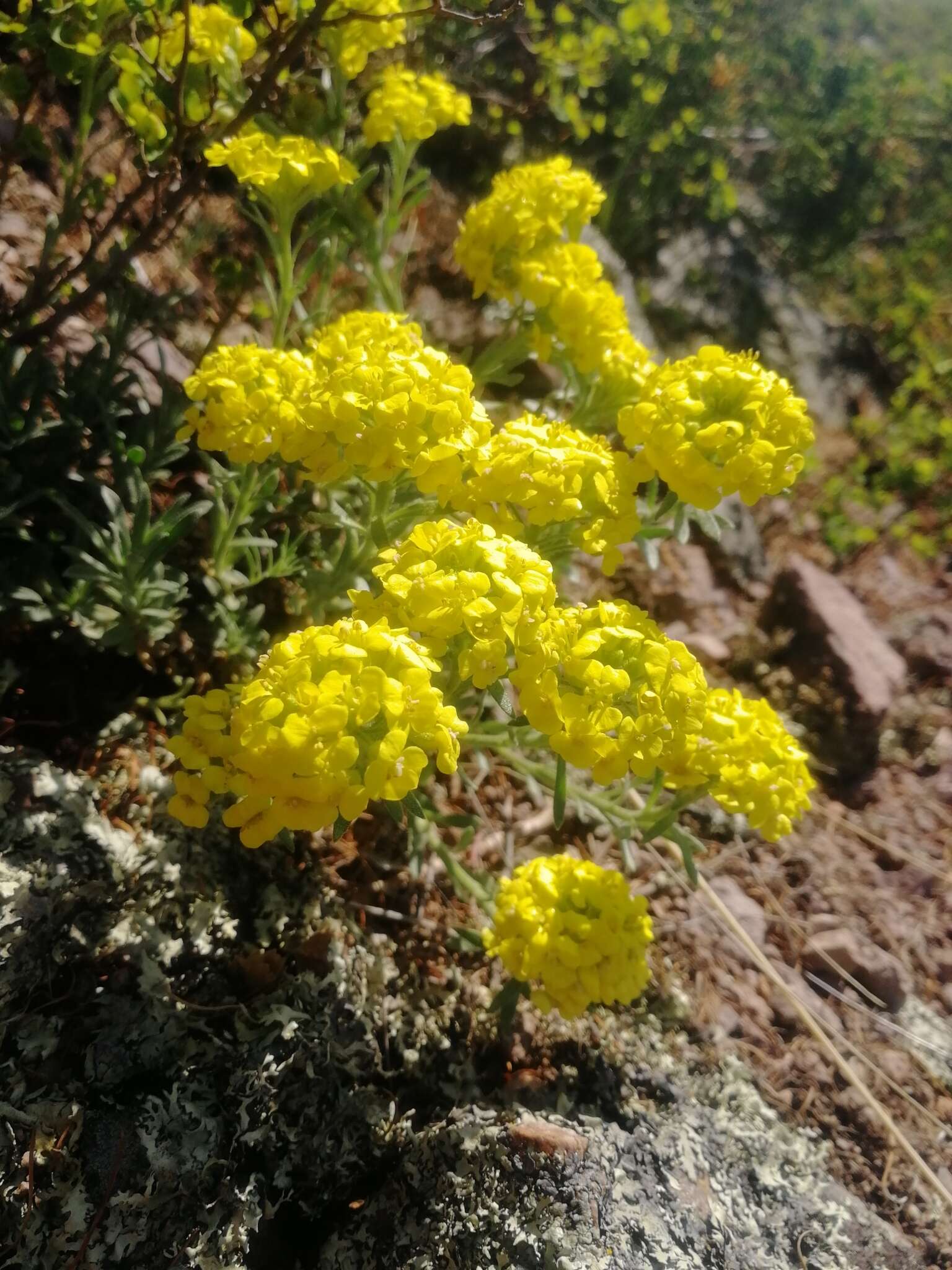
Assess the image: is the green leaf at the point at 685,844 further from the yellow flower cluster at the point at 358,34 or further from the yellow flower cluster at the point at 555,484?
the yellow flower cluster at the point at 358,34

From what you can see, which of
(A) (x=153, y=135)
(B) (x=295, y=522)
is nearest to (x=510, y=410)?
(B) (x=295, y=522)

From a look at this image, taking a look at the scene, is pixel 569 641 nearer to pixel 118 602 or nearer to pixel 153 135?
pixel 118 602

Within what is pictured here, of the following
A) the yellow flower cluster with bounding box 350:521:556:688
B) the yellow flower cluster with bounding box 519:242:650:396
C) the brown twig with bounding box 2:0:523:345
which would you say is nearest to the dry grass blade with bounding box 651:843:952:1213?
the yellow flower cluster with bounding box 350:521:556:688

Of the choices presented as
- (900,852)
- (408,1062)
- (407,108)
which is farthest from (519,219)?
(900,852)

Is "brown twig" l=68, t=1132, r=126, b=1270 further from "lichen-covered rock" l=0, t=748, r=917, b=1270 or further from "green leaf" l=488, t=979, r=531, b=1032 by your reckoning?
"green leaf" l=488, t=979, r=531, b=1032

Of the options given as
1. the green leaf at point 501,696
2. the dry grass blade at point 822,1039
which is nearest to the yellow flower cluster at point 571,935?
the green leaf at point 501,696

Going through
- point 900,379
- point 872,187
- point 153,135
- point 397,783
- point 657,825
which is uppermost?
point 872,187
